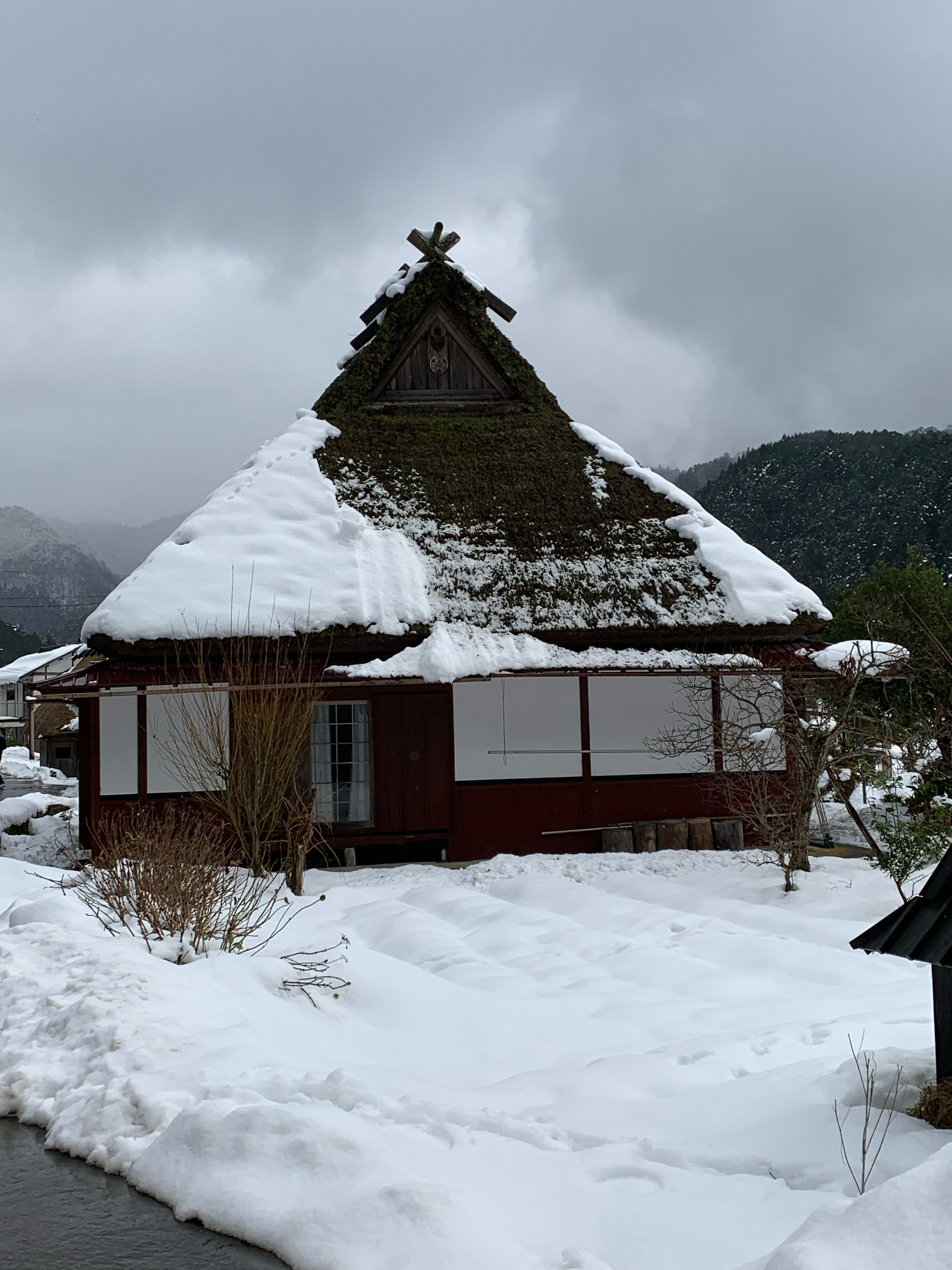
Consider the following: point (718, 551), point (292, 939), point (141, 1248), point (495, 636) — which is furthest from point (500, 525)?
point (141, 1248)

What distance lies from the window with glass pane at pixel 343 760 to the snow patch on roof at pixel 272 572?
1328 mm

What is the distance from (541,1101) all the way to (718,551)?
10.3 m

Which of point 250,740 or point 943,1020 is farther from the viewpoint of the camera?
point 250,740

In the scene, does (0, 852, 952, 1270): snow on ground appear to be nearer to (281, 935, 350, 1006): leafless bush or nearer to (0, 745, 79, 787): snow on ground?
(281, 935, 350, 1006): leafless bush

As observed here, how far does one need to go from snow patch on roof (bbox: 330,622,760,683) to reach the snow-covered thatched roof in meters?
0.20

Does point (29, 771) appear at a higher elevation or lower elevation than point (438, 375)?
lower

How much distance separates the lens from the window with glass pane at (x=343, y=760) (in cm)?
1279

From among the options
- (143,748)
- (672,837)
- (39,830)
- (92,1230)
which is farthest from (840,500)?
(92,1230)

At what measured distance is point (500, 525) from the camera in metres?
13.9

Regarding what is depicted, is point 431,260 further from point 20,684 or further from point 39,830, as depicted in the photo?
point 20,684

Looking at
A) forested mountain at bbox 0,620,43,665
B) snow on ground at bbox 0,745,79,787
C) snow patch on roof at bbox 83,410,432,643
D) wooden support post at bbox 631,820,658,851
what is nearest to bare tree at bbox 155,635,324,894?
snow patch on roof at bbox 83,410,432,643

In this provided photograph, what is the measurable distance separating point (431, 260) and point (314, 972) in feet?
40.2

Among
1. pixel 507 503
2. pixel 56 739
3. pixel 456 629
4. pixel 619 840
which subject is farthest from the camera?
pixel 56 739

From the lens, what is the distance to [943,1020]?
3.87 metres
